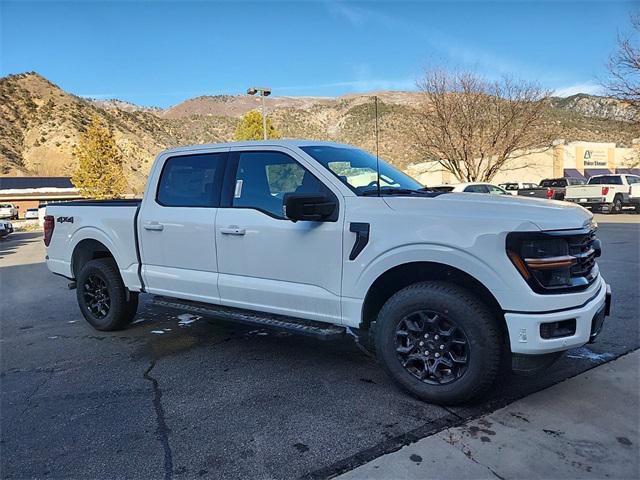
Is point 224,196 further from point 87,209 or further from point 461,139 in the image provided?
point 461,139

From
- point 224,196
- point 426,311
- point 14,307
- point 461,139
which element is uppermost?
point 461,139

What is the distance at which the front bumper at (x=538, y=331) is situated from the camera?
3.07m

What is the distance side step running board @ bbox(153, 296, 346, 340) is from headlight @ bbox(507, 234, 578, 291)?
143 centimetres

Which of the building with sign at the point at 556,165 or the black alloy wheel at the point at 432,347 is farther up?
the building with sign at the point at 556,165

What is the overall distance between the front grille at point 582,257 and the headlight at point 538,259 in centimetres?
13

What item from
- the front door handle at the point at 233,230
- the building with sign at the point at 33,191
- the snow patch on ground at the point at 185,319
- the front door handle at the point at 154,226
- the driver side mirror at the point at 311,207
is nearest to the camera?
the driver side mirror at the point at 311,207

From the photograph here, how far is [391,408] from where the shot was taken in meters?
3.45

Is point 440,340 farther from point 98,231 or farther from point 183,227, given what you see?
point 98,231

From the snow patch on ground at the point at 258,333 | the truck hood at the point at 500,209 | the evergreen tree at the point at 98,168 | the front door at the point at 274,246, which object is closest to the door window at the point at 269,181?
the front door at the point at 274,246

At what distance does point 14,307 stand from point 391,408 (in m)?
6.43

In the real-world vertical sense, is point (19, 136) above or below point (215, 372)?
above

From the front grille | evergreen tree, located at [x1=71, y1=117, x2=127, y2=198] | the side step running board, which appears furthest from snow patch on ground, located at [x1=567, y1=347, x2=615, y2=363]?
evergreen tree, located at [x1=71, y1=117, x2=127, y2=198]

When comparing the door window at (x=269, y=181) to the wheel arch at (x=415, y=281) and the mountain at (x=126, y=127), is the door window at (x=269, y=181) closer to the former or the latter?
the wheel arch at (x=415, y=281)

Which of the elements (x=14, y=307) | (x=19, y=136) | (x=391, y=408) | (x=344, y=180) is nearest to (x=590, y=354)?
(x=391, y=408)
